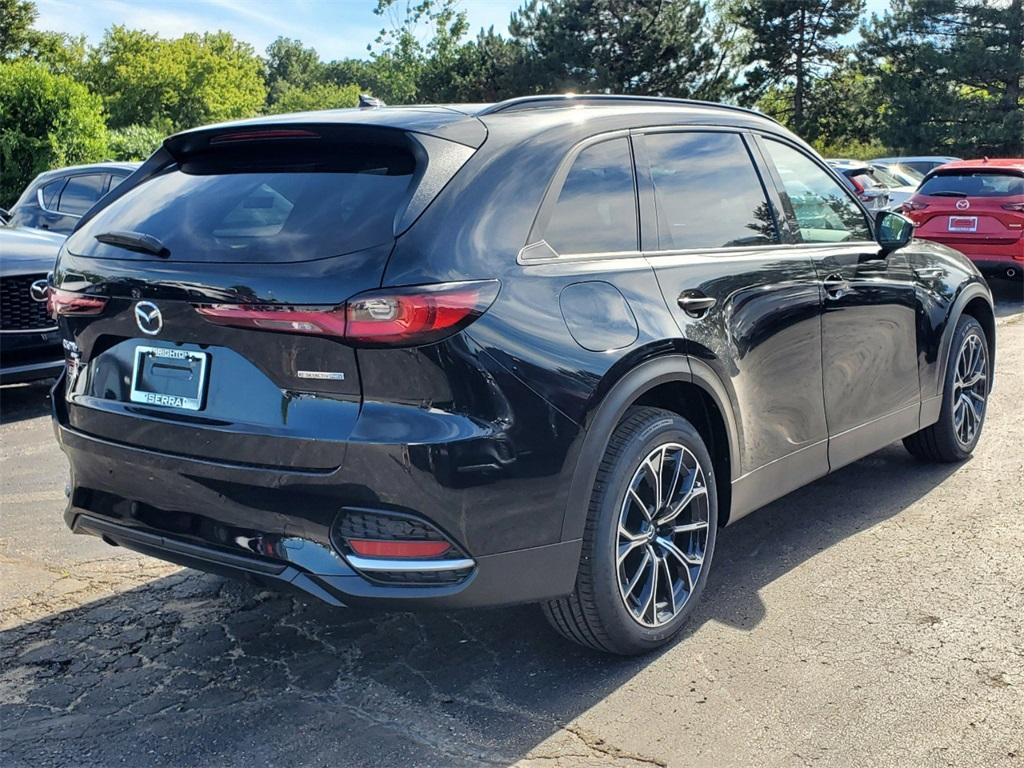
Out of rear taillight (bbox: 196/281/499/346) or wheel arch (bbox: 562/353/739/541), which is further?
wheel arch (bbox: 562/353/739/541)

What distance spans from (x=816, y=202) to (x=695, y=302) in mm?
1283

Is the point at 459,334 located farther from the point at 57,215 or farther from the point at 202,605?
the point at 57,215

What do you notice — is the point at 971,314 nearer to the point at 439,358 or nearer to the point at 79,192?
the point at 439,358

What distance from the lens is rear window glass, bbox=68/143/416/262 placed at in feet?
9.28

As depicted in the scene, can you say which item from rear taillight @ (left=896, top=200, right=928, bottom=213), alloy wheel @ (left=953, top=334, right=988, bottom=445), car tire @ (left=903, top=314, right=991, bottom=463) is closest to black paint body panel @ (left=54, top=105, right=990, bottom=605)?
car tire @ (left=903, top=314, right=991, bottom=463)

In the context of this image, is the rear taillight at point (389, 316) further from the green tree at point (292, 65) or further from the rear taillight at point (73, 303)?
the green tree at point (292, 65)

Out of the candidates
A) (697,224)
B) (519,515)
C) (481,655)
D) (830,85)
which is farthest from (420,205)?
(830,85)

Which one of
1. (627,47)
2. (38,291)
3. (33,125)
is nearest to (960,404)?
(38,291)

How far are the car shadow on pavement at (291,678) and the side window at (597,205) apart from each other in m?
1.34

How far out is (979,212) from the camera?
12250mm

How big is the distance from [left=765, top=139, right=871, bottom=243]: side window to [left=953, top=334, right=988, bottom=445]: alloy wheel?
113 cm

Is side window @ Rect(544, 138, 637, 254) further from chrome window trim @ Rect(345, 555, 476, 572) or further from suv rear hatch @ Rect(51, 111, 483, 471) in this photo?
chrome window trim @ Rect(345, 555, 476, 572)

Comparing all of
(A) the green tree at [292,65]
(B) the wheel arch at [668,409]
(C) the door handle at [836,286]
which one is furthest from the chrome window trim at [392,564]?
(A) the green tree at [292,65]

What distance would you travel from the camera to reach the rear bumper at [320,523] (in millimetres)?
2729
